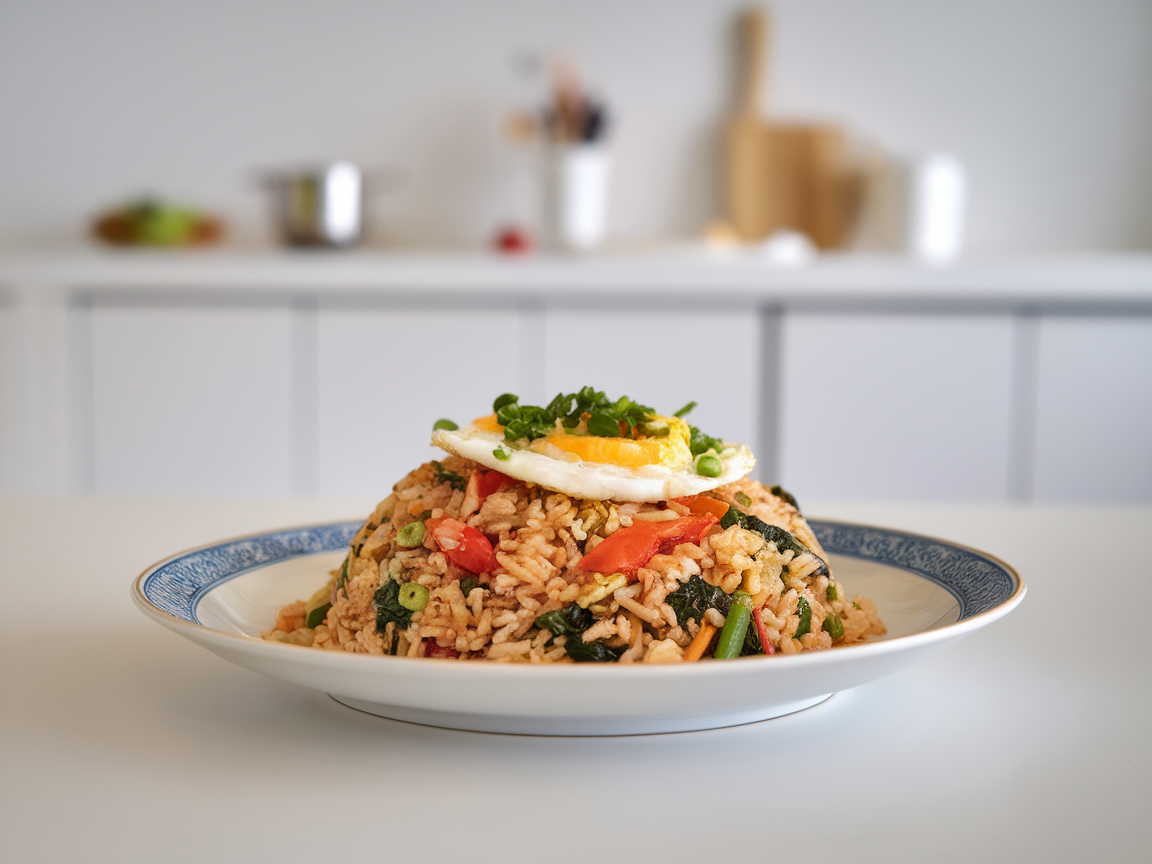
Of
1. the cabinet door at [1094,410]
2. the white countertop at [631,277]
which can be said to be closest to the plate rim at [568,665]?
the white countertop at [631,277]

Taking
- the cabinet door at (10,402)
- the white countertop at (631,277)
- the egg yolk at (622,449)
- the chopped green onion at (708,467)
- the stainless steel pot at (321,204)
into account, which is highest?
the stainless steel pot at (321,204)

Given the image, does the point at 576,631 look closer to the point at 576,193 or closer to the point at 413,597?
the point at 413,597

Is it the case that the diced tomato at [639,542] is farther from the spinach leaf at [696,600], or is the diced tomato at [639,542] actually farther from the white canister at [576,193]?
the white canister at [576,193]

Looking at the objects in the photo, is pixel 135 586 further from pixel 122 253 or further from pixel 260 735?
pixel 122 253

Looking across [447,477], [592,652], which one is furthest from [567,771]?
[447,477]

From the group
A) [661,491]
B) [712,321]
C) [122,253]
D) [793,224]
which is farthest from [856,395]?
[661,491]

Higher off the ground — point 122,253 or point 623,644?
point 122,253
